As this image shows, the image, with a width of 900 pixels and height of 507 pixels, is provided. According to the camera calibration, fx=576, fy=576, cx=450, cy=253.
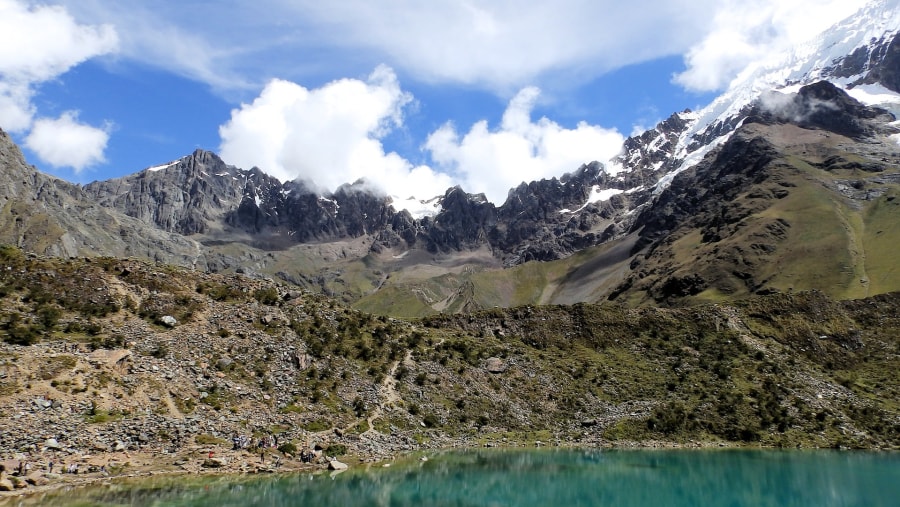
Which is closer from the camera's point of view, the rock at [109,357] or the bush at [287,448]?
the bush at [287,448]

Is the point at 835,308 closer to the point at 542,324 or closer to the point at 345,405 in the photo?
the point at 542,324

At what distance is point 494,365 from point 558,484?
37.2m

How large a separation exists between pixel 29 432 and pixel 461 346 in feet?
193

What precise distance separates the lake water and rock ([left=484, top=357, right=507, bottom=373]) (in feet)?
64.4

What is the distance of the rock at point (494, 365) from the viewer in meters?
89.6

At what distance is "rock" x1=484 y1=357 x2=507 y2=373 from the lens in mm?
89562

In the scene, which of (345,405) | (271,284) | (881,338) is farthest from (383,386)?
(881,338)

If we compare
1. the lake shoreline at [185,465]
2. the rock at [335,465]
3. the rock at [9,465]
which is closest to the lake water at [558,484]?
the rock at [335,465]

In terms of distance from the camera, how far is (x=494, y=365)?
90.4 meters

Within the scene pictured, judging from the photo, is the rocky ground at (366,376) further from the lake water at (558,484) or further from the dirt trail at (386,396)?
the lake water at (558,484)

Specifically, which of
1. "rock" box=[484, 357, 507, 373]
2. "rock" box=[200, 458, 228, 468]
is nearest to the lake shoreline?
"rock" box=[200, 458, 228, 468]

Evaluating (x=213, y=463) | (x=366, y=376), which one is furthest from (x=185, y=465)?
(x=366, y=376)

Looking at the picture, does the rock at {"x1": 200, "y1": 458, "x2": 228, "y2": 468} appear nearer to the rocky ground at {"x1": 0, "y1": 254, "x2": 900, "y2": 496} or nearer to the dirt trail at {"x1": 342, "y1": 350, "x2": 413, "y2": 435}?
the rocky ground at {"x1": 0, "y1": 254, "x2": 900, "y2": 496}

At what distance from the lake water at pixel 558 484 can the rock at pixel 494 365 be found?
19641 millimetres
